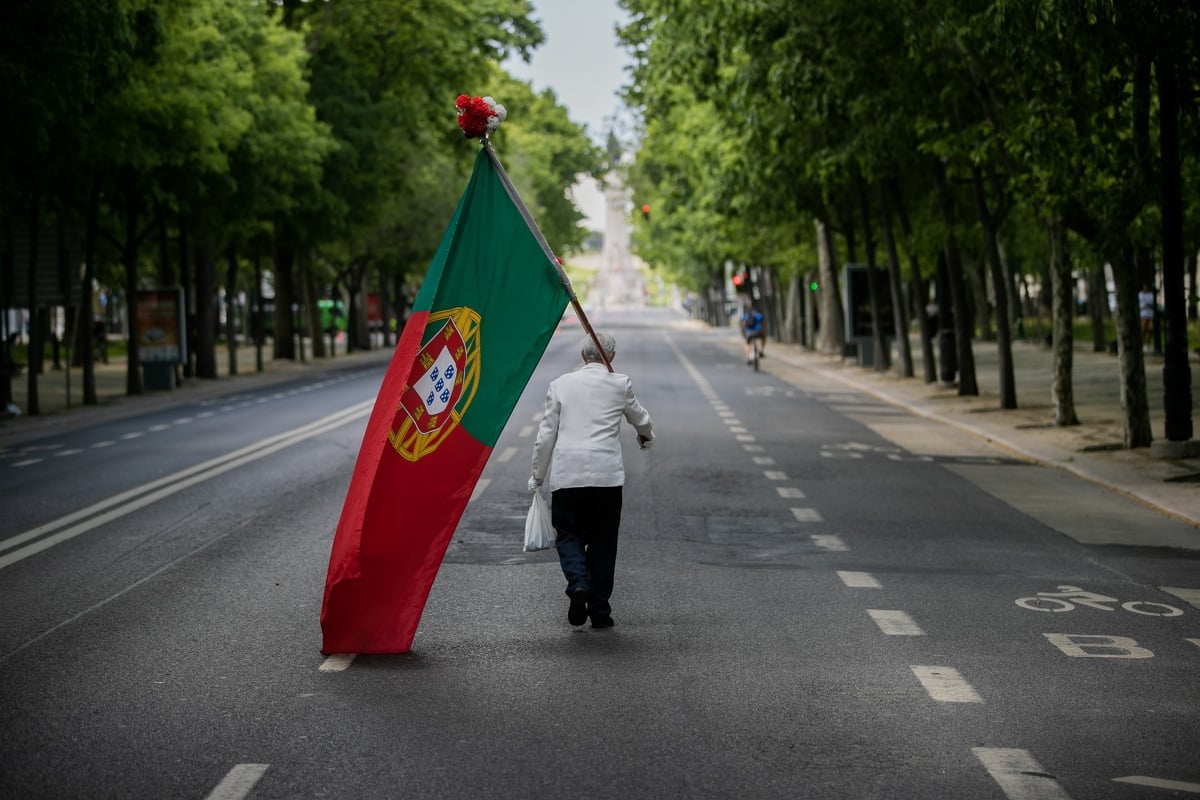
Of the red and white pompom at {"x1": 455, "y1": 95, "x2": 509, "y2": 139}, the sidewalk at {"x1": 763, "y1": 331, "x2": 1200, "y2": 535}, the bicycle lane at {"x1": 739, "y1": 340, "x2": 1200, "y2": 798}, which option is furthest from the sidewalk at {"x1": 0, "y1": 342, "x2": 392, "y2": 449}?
the red and white pompom at {"x1": 455, "y1": 95, "x2": 509, "y2": 139}

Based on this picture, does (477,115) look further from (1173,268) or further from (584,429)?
(1173,268)

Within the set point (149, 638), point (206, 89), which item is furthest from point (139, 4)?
point (149, 638)

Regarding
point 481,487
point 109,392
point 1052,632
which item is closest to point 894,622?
point 1052,632

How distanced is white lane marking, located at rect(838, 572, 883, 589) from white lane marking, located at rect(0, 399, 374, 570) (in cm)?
547

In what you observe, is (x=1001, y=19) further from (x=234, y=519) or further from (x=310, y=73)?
(x=310, y=73)

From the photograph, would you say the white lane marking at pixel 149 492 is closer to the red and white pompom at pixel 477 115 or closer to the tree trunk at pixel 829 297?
the red and white pompom at pixel 477 115

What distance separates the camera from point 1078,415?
87.1 feet

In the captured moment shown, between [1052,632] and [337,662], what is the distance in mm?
3648

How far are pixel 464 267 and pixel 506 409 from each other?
0.73m

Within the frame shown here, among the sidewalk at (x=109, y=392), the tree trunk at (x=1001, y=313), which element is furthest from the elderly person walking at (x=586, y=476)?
the tree trunk at (x=1001, y=313)

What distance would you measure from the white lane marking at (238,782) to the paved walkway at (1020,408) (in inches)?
386

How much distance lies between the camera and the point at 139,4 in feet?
82.9

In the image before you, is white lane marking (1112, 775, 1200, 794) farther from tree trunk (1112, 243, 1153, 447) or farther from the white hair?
tree trunk (1112, 243, 1153, 447)

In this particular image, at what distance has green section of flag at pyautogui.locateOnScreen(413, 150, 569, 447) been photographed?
29.1 ft
